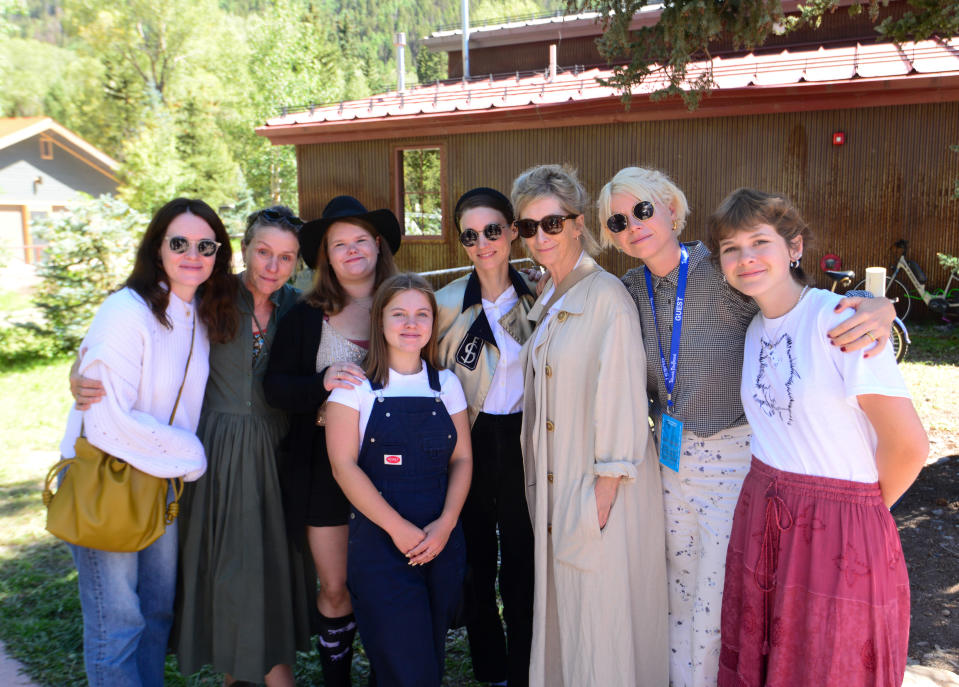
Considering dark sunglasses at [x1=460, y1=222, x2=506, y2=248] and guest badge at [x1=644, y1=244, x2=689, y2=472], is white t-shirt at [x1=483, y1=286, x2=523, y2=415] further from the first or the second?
guest badge at [x1=644, y1=244, x2=689, y2=472]

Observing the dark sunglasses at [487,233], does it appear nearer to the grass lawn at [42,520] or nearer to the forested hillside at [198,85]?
the grass lawn at [42,520]

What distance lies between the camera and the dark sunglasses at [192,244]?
103 inches

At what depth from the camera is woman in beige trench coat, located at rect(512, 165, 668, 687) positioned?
2471 millimetres

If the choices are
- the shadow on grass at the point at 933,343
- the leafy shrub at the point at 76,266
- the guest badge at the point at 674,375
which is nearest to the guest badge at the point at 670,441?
the guest badge at the point at 674,375

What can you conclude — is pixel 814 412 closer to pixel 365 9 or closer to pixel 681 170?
pixel 681 170

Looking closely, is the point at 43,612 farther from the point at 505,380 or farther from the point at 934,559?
the point at 934,559

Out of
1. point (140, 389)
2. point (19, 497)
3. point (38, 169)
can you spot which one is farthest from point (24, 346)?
point (38, 169)

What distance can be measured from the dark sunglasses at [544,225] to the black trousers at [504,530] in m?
0.75

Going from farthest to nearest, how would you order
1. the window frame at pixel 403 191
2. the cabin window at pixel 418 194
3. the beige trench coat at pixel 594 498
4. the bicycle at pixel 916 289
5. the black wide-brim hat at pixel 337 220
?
the cabin window at pixel 418 194 → the window frame at pixel 403 191 → the bicycle at pixel 916 289 → the black wide-brim hat at pixel 337 220 → the beige trench coat at pixel 594 498

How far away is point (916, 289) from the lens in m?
10.2

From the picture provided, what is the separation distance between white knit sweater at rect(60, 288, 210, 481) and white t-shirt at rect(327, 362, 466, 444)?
1.80 feet

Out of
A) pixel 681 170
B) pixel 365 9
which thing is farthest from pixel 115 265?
pixel 365 9

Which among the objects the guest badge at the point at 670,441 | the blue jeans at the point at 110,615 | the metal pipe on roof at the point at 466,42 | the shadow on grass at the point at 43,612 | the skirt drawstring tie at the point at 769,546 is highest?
the metal pipe on roof at the point at 466,42

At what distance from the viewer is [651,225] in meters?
2.55
